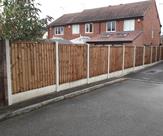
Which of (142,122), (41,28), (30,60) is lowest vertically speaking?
(142,122)

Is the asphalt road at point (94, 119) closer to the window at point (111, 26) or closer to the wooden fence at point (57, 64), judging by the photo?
the wooden fence at point (57, 64)

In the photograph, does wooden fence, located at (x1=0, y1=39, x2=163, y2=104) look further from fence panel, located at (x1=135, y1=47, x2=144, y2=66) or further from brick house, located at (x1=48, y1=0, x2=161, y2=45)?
brick house, located at (x1=48, y1=0, x2=161, y2=45)

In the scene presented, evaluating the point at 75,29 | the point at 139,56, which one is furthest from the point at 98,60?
the point at 75,29

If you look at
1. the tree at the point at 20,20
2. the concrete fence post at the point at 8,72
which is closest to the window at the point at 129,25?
the tree at the point at 20,20

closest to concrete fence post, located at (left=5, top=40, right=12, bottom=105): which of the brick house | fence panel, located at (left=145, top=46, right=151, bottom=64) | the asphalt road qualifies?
the asphalt road

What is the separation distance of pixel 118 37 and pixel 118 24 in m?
3.06

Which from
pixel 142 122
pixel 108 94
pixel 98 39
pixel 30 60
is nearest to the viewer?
pixel 142 122

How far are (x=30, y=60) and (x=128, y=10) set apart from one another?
23.6 meters

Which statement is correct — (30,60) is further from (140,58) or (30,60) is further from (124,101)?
(140,58)

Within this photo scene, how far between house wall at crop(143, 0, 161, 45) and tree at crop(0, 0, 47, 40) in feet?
72.5

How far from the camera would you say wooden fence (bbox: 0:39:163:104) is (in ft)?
22.7

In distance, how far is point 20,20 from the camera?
6160mm

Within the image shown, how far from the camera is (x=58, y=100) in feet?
25.0

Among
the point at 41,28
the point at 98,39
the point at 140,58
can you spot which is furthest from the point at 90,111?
the point at 98,39
